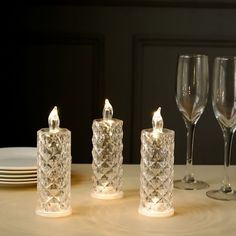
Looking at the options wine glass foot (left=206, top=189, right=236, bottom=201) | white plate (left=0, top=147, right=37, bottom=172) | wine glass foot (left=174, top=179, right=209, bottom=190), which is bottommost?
wine glass foot (left=206, top=189, right=236, bottom=201)

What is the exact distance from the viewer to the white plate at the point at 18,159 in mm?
1342

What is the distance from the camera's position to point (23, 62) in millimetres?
2906

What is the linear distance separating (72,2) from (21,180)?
64.5 inches

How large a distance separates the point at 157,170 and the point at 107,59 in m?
1.75

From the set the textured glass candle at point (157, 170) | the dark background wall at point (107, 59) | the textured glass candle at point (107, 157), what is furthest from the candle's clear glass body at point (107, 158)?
the dark background wall at point (107, 59)

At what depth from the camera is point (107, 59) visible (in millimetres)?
2916

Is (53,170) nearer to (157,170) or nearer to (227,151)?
(157,170)

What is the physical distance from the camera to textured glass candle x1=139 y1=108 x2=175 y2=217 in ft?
3.92

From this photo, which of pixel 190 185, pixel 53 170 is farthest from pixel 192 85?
pixel 53 170

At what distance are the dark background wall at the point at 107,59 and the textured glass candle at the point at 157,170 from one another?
1.71 meters

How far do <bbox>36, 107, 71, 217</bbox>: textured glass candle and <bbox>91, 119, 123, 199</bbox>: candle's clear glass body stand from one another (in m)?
0.13

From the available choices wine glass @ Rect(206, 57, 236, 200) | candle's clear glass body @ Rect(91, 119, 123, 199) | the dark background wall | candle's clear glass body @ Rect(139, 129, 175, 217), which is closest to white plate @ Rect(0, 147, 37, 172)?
candle's clear glass body @ Rect(91, 119, 123, 199)

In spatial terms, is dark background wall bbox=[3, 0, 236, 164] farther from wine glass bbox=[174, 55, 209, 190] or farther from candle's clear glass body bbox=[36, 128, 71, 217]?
candle's clear glass body bbox=[36, 128, 71, 217]

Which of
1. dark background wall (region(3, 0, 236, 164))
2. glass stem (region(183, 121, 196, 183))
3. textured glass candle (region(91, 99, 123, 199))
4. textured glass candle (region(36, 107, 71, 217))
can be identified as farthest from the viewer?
dark background wall (region(3, 0, 236, 164))
